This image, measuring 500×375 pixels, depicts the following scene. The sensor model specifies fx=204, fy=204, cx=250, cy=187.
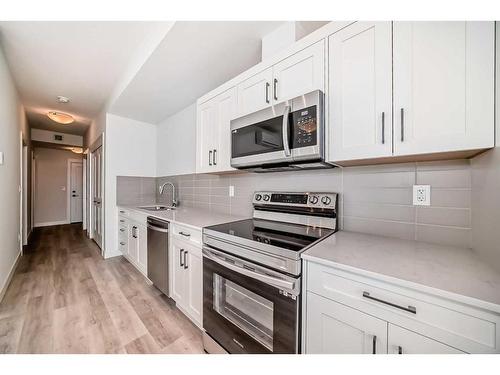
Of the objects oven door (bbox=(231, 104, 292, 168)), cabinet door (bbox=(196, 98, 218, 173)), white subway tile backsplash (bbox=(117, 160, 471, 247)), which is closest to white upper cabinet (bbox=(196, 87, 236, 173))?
cabinet door (bbox=(196, 98, 218, 173))

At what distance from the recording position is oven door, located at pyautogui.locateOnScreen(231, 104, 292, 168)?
4.38ft

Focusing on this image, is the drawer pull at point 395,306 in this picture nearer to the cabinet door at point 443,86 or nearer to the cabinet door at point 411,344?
the cabinet door at point 411,344

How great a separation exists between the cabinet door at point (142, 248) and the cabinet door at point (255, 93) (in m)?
1.79

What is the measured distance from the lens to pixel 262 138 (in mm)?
1473

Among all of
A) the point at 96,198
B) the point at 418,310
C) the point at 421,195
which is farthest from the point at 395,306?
the point at 96,198

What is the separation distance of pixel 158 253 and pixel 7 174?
195 centimetres

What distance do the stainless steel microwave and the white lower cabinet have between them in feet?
2.68

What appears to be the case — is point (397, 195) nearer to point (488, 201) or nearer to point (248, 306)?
point (488, 201)

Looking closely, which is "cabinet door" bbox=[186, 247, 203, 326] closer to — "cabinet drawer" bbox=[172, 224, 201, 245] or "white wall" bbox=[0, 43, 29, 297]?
"cabinet drawer" bbox=[172, 224, 201, 245]

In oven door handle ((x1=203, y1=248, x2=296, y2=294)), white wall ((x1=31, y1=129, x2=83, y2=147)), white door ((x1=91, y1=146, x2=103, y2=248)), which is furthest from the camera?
white wall ((x1=31, y1=129, x2=83, y2=147))

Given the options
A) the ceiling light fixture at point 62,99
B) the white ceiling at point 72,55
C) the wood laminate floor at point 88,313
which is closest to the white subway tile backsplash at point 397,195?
the wood laminate floor at point 88,313

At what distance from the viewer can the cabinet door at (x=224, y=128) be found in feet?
5.82

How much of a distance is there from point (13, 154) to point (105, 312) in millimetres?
2423

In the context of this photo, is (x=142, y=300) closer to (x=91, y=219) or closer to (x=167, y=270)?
(x=167, y=270)
